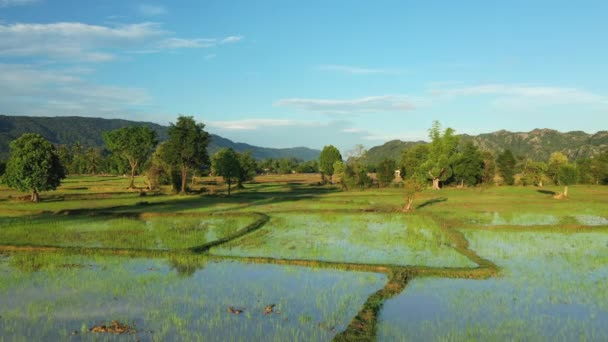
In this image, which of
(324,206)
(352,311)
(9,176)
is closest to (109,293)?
(352,311)

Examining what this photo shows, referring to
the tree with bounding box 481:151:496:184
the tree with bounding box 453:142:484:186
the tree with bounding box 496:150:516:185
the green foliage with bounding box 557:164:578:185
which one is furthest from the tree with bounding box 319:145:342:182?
the green foliage with bounding box 557:164:578:185

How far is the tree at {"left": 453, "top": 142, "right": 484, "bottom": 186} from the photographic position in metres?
73.8

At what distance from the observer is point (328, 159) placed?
3812 inches

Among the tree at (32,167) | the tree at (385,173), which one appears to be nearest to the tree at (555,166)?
the tree at (385,173)

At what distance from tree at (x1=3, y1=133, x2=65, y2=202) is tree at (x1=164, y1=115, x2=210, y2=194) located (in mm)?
13623

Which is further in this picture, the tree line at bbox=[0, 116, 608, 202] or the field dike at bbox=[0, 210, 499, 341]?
the tree line at bbox=[0, 116, 608, 202]

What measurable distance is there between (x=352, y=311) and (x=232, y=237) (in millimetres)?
13049

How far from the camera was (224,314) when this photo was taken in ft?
39.1

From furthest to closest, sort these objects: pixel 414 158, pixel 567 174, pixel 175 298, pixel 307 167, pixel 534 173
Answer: pixel 307 167, pixel 414 158, pixel 534 173, pixel 567 174, pixel 175 298

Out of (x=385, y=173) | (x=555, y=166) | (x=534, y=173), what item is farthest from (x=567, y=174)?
(x=385, y=173)

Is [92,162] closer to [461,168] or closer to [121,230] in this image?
[461,168]

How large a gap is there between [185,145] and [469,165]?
45074mm

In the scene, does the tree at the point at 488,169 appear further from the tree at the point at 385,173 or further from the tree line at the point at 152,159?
the tree line at the point at 152,159

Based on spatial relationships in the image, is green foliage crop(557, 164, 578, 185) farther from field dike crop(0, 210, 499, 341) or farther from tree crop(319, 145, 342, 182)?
field dike crop(0, 210, 499, 341)
